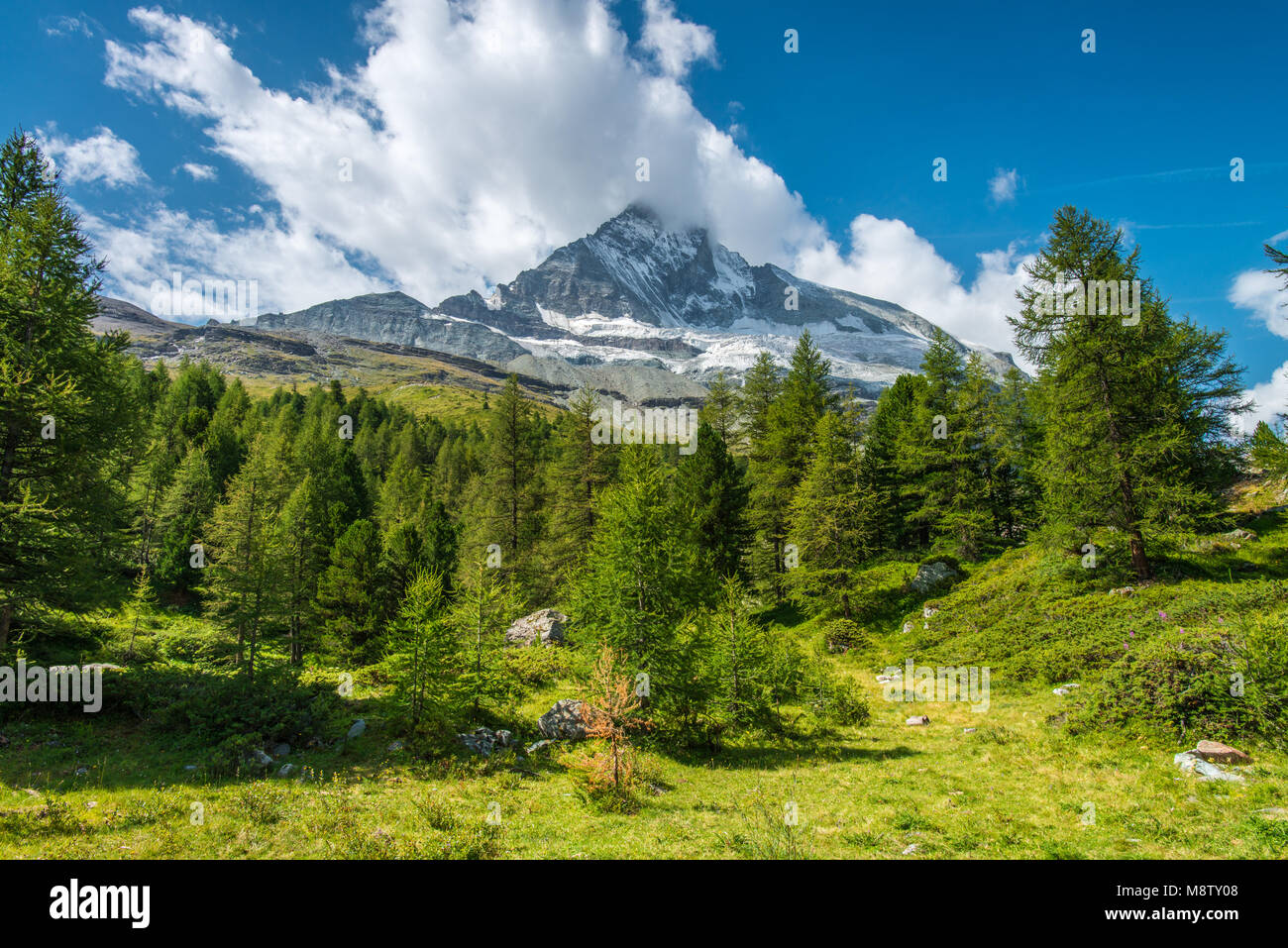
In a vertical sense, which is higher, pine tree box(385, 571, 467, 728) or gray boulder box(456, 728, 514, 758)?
pine tree box(385, 571, 467, 728)

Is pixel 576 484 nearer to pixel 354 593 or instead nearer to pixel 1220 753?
pixel 354 593

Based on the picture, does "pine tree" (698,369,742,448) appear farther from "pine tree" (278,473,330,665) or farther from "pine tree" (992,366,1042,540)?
"pine tree" (278,473,330,665)

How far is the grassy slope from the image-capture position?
9.45m

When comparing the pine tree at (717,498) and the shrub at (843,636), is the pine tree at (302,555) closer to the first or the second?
the pine tree at (717,498)

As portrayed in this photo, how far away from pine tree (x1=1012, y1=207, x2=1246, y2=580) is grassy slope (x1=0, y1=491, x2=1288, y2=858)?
283 cm

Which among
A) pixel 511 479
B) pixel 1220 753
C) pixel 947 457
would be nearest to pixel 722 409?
pixel 511 479

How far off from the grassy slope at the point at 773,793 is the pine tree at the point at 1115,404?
2.83 m

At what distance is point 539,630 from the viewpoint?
3222cm

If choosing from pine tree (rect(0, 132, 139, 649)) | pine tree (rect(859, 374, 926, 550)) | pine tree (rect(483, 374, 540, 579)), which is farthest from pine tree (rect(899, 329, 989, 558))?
pine tree (rect(0, 132, 139, 649))

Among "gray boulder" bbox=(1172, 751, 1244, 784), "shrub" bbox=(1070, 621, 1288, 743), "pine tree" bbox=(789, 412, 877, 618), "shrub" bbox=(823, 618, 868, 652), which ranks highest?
"pine tree" bbox=(789, 412, 877, 618)

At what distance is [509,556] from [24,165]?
2924 centimetres

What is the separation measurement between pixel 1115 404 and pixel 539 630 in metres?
31.0

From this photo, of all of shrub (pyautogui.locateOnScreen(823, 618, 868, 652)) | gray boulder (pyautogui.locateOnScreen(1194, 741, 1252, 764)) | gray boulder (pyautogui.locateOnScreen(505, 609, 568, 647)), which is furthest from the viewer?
gray boulder (pyautogui.locateOnScreen(505, 609, 568, 647))

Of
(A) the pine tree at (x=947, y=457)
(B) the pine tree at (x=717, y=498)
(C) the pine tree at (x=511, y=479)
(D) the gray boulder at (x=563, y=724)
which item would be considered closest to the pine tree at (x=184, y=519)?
(C) the pine tree at (x=511, y=479)
